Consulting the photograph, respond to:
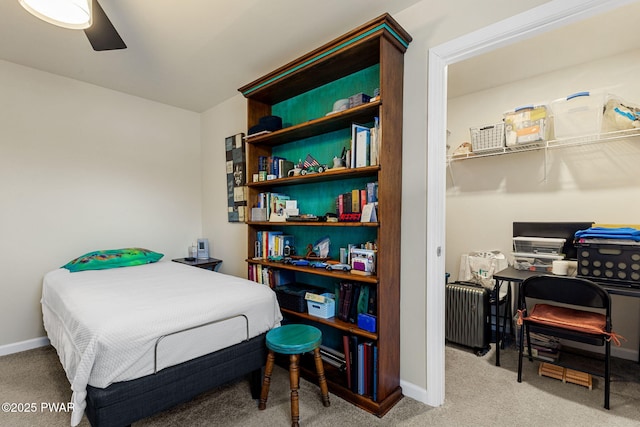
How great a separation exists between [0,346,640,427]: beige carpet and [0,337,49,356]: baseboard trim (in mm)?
426

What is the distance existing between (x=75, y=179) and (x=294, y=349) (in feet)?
9.42

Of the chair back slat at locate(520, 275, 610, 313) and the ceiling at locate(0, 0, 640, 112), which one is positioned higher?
the ceiling at locate(0, 0, 640, 112)

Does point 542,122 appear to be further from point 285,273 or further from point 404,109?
point 285,273

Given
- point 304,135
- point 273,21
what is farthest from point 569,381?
point 273,21

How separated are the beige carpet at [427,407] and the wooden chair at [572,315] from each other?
0.16 metres

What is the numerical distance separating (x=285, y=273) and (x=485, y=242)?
211 centimetres

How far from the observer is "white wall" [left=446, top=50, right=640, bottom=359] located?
7.95ft

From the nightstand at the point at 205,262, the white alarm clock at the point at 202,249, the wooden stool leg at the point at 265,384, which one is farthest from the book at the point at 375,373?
the white alarm clock at the point at 202,249

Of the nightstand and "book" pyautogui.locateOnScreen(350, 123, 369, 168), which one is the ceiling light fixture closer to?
"book" pyautogui.locateOnScreen(350, 123, 369, 168)

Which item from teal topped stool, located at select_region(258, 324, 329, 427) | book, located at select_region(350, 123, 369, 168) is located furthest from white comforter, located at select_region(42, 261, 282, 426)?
book, located at select_region(350, 123, 369, 168)

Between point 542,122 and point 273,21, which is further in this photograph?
point 542,122

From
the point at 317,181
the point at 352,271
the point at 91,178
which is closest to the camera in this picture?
the point at 352,271

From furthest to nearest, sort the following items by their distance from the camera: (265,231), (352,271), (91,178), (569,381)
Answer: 1. (91,178)
2. (265,231)
3. (569,381)
4. (352,271)

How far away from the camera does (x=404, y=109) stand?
→ 1995 mm
